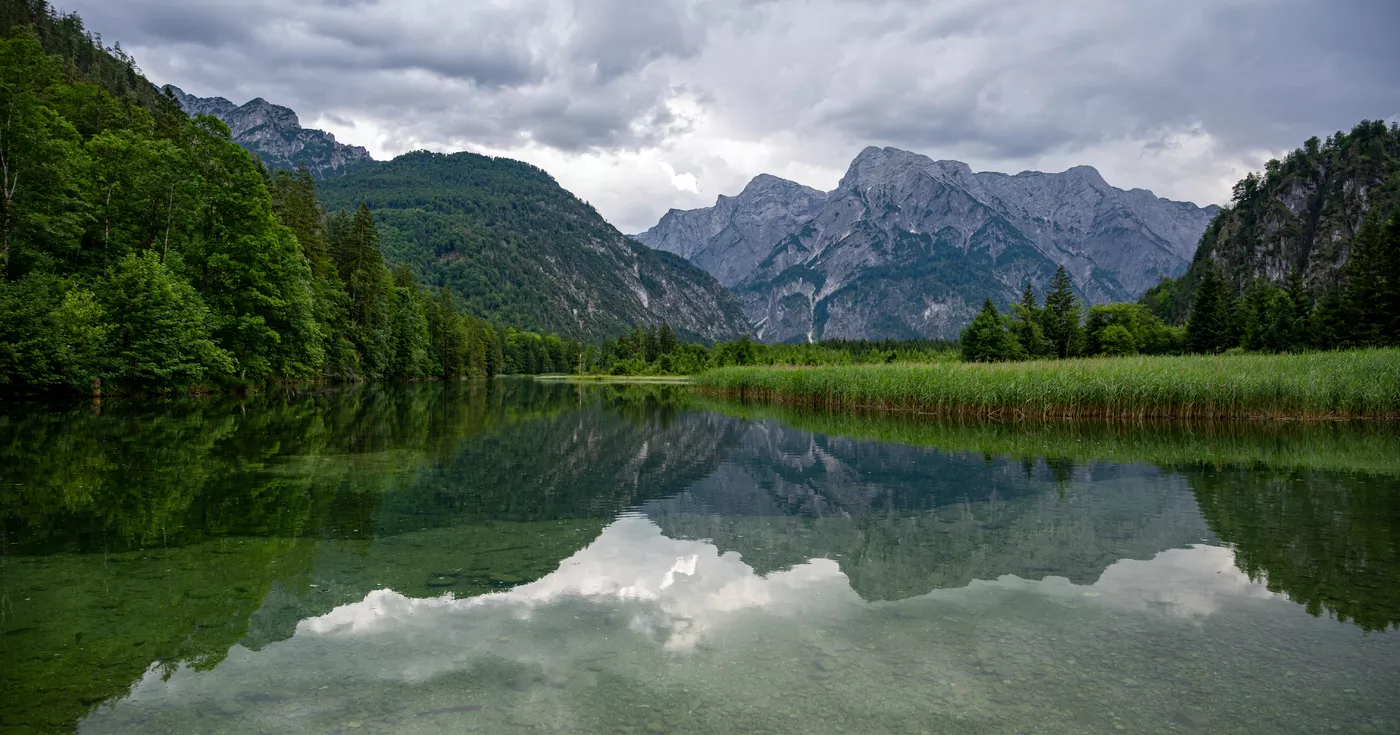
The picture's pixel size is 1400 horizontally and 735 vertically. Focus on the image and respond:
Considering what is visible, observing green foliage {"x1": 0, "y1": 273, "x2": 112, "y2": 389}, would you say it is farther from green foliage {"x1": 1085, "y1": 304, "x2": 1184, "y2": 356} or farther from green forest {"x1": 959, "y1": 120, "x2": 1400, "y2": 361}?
green foliage {"x1": 1085, "y1": 304, "x2": 1184, "y2": 356}

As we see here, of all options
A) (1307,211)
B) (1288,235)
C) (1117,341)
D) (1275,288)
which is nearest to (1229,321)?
(1117,341)

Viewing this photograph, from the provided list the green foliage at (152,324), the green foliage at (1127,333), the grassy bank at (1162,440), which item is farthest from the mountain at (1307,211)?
the green foliage at (152,324)

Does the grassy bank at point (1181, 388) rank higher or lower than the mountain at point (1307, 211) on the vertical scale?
lower

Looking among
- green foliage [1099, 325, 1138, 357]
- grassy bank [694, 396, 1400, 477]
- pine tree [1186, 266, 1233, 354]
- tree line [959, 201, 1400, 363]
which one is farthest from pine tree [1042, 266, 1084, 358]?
grassy bank [694, 396, 1400, 477]

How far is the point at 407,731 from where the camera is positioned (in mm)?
4047

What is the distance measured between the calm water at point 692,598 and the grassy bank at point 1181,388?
1066cm

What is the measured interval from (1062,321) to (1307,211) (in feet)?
343

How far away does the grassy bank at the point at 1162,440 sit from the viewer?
1564cm

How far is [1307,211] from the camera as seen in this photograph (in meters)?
133

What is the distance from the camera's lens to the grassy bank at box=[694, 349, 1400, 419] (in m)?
24.5

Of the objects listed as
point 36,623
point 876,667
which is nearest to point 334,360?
point 36,623

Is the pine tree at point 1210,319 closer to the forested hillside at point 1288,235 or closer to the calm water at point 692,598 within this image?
the forested hillside at point 1288,235

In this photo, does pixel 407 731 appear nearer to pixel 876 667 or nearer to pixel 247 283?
pixel 876 667

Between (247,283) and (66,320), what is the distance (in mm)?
11821
